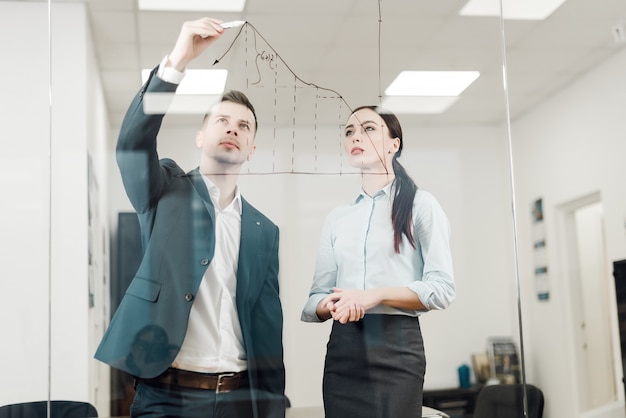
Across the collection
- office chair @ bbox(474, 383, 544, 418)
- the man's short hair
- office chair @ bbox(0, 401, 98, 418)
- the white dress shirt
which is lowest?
office chair @ bbox(474, 383, 544, 418)

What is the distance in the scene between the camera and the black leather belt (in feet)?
6.43

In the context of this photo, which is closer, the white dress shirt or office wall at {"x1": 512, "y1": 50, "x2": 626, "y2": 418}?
the white dress shirt

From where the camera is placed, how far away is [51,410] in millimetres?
1973

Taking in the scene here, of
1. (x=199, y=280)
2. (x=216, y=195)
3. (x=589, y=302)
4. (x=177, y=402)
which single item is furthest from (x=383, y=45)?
(x=177, y=402)

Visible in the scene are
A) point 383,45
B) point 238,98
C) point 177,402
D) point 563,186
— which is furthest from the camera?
point 563,186

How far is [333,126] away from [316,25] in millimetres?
322

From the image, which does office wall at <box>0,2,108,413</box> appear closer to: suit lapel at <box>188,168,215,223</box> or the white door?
suit lapel at <box>188,168,215,223</box>

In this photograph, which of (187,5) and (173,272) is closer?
(173,272)

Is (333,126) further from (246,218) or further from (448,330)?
(448,330)

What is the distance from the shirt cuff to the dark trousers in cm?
82

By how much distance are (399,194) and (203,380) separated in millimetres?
741

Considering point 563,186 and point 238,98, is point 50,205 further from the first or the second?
point 563,186

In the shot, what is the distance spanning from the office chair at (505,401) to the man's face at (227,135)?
0.99 meters

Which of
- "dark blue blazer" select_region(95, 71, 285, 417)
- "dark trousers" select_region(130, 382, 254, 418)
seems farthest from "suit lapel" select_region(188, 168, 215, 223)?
"dark trousers" select_region(130, 382, 254, 418)
